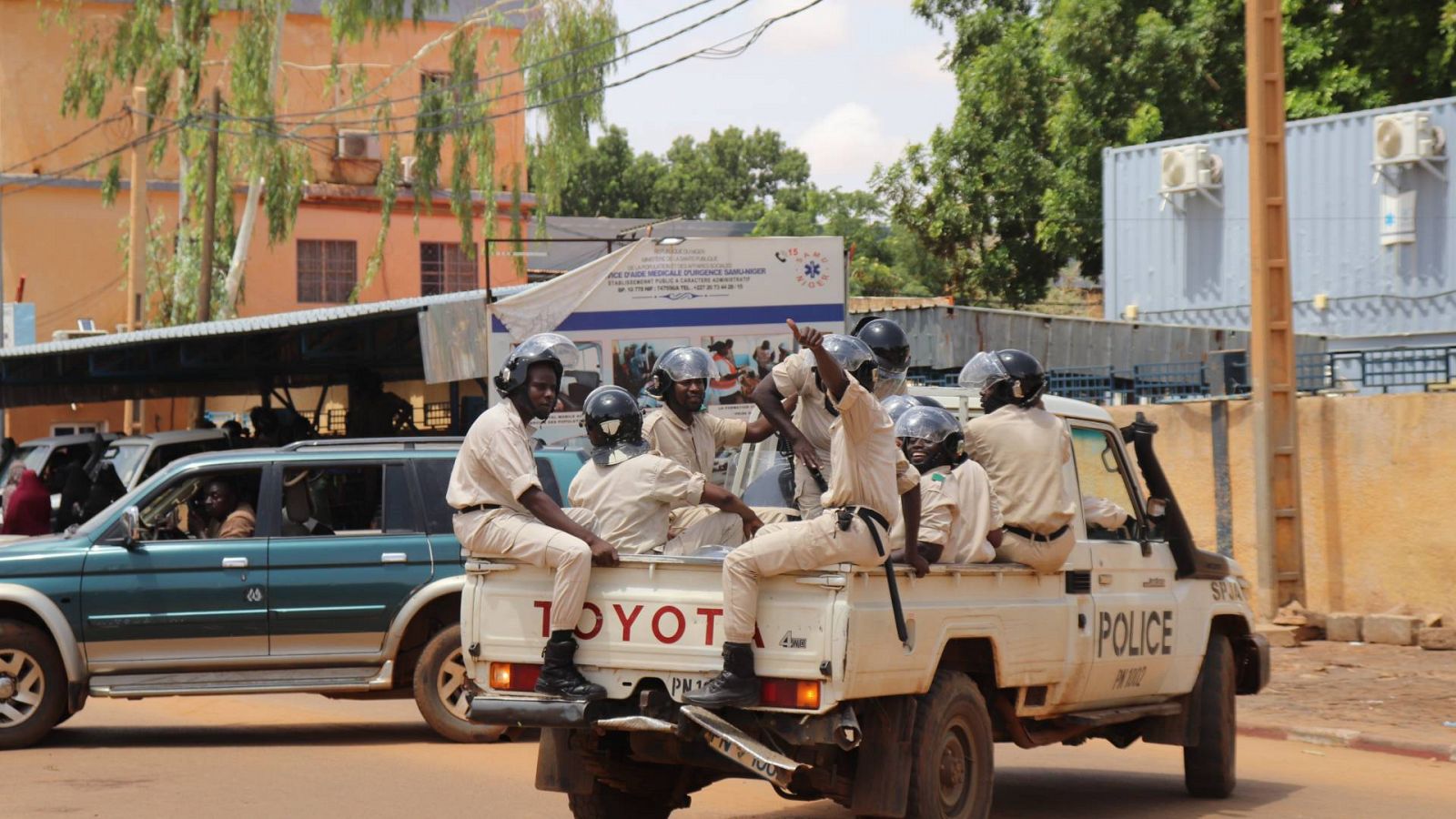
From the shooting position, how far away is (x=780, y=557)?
6.42m

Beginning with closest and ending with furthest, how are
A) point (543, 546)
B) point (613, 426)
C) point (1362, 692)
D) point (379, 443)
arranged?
point (543, 546), point (613, 426), point (379, 443), point (1362, 692)

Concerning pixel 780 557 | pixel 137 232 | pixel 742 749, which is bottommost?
pixel 742 749

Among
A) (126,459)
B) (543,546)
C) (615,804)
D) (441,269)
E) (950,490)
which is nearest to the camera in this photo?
(543,546)

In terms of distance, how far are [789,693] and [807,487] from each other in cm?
192

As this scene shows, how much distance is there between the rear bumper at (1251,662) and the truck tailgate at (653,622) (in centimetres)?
423

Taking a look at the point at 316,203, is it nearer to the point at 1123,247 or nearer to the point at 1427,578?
the point at 1123,247

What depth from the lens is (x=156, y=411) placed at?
132 feet

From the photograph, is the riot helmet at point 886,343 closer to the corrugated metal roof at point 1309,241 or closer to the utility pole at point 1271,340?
the utility pole at point 1271,340

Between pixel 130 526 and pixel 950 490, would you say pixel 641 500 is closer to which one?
pixel 950 490

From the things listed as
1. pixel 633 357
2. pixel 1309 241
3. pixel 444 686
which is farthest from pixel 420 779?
pixel 1309 241

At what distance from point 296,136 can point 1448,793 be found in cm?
2645

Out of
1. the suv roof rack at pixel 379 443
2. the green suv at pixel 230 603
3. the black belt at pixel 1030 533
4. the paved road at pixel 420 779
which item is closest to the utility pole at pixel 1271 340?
the paved road at pixel 420 779

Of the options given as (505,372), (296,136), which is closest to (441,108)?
(296,136)

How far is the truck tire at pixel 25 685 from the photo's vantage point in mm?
10789
